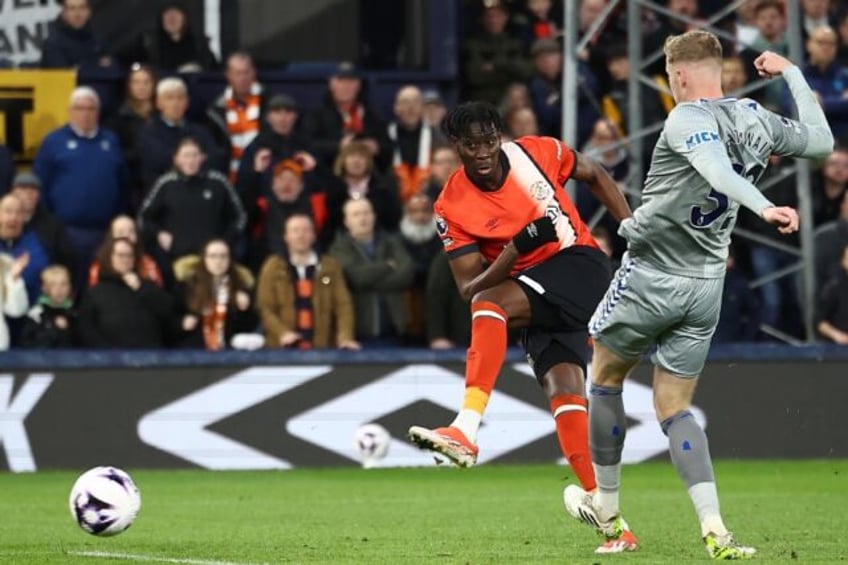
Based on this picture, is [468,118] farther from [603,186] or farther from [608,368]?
[608,368]

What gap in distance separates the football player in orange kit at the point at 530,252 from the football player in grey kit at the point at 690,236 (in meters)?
0.69

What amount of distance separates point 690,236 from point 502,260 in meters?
1.18

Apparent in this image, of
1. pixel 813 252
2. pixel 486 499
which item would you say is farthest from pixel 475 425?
pixel 813 252

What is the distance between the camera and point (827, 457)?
15.6m

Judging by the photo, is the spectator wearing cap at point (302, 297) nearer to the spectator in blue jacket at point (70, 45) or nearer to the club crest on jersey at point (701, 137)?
the spectator in blue jacket at point (70, 45)

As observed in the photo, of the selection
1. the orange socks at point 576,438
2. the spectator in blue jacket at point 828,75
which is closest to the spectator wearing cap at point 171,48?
the spectator in blue jacket at point 828,75

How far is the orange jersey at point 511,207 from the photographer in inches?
357

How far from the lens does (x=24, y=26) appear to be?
60.7ft

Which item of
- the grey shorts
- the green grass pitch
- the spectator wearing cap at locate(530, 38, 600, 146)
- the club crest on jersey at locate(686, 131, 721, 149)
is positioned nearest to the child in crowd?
the green grass pitch

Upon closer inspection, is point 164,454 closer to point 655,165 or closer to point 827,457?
point 827,457

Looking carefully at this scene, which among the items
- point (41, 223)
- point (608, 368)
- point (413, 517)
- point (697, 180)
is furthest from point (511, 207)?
point (41, 223)

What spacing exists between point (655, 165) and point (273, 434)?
7958 mm

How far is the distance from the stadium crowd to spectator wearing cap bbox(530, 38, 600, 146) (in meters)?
0.02

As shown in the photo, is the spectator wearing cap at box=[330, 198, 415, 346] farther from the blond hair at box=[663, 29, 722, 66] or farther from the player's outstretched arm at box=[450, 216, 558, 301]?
the blond hair at box=[663, 29, 722, 66]
